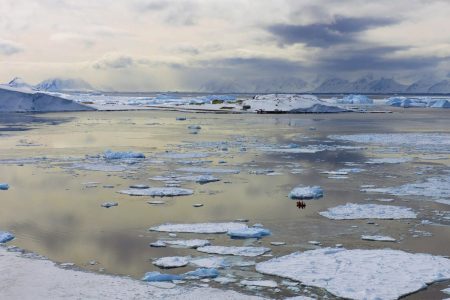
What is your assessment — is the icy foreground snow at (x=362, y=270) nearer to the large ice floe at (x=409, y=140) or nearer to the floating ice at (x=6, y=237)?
the floating ice at (x=6, y=237)

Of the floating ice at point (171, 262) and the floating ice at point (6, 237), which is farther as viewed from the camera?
the floating ice at point (6, 237)

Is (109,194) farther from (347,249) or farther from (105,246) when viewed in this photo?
(347,249)

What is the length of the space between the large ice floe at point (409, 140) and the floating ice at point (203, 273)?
16.4 m

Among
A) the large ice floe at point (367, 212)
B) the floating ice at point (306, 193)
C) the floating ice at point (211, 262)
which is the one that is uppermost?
the floating ice at point (306, 193)

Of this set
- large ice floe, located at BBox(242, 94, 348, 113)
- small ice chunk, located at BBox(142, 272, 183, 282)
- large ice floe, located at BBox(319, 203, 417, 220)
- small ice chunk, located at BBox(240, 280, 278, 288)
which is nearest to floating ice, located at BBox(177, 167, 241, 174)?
large ice floe, located at BBox(319, 203, 417, 220)

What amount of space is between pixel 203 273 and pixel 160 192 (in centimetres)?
561

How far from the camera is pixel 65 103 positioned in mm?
55344

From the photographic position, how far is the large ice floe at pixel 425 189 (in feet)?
42.0

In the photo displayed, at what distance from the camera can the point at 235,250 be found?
8.53 meters

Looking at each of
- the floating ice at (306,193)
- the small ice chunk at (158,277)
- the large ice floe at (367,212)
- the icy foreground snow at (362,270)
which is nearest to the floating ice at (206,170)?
the floating ice at (306,193)

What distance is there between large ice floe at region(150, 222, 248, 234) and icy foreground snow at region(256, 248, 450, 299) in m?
1.79

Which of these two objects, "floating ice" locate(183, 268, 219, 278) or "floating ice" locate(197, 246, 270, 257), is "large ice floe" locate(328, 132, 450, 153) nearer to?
"floating ice" locate(197, 246, 270, 257)

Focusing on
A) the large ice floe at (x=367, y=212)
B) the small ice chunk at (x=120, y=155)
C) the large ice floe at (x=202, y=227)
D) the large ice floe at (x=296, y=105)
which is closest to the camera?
the large ice floe at (x=202, y=227)

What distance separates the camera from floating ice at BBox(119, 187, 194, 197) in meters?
12.7
